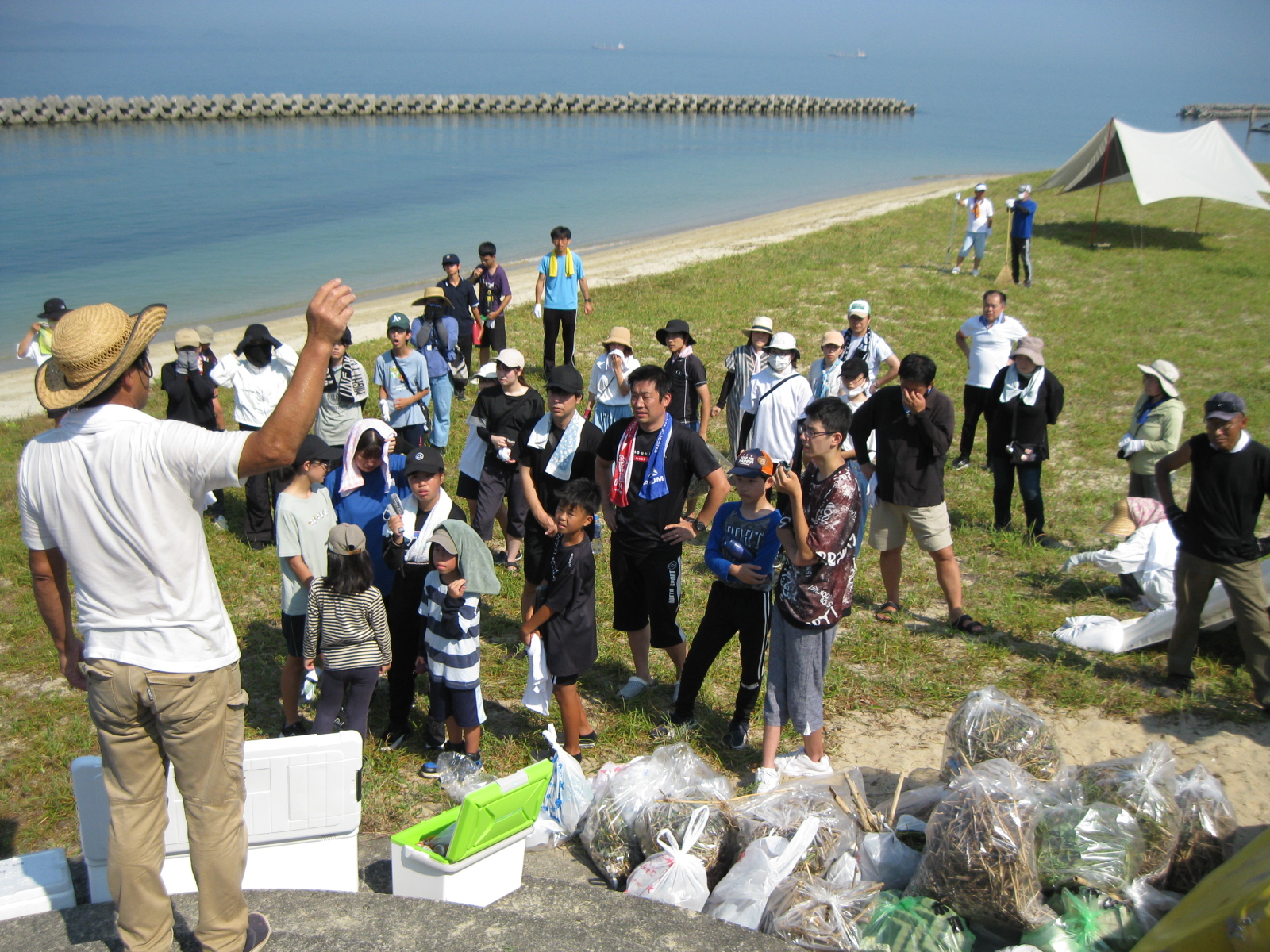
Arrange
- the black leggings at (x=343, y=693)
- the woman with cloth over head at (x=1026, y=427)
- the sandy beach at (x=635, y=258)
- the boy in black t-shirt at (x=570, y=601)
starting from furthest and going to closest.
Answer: the sandy beach at (x=635, y=258), the woman with cloth over head at (x=1026, y=427), the boy in black t-shirt at (x=570, y=601), the black leggings at (x=343, y=693)

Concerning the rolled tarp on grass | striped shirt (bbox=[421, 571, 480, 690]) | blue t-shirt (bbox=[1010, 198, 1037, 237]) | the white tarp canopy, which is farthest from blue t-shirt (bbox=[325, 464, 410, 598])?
the white tarp canopy

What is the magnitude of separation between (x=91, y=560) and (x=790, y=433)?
5.34 meters

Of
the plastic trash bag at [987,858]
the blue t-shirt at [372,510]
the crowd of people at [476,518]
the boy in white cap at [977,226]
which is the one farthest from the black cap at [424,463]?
the boy in white cap at [977,226]

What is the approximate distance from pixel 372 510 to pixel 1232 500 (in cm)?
491

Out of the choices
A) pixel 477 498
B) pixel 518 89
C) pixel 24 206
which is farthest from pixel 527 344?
pixel 518 89

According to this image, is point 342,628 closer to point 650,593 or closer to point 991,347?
point 650,593

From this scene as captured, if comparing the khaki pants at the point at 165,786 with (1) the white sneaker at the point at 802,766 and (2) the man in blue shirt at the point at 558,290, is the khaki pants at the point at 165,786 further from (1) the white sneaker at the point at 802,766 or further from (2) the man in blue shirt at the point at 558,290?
(2) the man in blue shirt at the point at 558,290

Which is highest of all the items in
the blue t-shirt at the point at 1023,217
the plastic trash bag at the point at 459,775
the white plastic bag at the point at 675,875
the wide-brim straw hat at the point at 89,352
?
the blue t-shirt at the point at 1023,217

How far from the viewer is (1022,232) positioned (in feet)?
58.3

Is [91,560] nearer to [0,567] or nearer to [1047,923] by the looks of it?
[1047,923]

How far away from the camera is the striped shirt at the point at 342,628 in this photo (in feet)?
15.2

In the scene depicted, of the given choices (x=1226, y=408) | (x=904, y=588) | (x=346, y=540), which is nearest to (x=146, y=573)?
(x=346, y=540)

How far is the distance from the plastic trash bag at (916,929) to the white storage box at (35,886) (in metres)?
2.90

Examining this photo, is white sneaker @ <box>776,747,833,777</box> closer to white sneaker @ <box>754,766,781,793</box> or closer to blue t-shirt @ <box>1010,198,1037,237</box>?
white sneaker @ <box>754,766,781,793</box>
